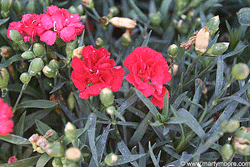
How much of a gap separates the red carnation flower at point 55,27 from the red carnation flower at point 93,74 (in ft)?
0.28

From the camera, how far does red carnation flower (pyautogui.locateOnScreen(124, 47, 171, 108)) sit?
65cm

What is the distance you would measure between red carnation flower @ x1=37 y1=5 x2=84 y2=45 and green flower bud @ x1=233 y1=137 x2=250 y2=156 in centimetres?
54

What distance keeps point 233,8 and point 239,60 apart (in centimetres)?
34

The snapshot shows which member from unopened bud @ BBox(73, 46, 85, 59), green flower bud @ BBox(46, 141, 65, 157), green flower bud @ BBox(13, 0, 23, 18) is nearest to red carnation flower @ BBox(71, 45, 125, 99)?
unopened bud @ BBox(73, 46, 85, 59)

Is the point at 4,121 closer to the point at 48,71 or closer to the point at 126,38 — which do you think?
the point at 48,71

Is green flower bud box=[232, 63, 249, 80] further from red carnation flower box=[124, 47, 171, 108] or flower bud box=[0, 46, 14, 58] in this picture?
flower bud box=[0, 46, 14, 58]

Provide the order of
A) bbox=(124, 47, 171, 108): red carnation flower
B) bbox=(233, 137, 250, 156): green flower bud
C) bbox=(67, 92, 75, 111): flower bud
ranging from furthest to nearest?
1. bbox=(67, 92, 75, 111): flower bud
2. bbox=(124, 47, 171, 108): red carnation flower
3. bbox=(233, 137, 250, 156): green flower bud

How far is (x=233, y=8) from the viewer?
1.15 meters

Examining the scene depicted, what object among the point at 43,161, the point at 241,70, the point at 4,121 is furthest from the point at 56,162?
the point at 241,70

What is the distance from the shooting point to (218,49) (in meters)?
0.69

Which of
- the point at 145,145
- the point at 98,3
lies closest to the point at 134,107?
the point at 145,145

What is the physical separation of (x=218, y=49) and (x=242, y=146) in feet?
0.90

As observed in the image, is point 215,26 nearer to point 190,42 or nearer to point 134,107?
point 190,42

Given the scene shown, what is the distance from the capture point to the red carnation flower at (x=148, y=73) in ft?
2.15
